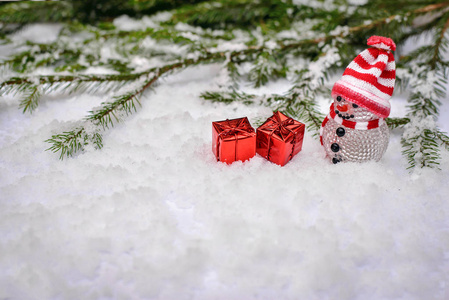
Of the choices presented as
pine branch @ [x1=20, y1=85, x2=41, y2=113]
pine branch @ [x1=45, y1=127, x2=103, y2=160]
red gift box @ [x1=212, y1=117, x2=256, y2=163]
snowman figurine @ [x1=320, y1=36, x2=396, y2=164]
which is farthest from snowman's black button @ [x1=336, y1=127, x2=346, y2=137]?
pine branch @ [x1=20, y1=85, x2=41, y2=113]

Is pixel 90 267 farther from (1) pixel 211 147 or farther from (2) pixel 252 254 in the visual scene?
(1) pixel 211 147

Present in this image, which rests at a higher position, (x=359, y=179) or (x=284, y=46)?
(x=284, y=46)

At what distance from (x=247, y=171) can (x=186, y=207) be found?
196 mm

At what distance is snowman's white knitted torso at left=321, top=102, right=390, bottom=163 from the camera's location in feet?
2.80

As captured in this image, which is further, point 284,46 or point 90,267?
point 284,46

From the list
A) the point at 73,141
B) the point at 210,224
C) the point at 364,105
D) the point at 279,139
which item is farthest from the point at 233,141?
the point at 73,141

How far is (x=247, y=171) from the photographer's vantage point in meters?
0.94

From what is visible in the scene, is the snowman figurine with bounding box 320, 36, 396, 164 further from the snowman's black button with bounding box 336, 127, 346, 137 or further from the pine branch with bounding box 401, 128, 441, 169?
the pine branch with bounding box 401, 128, 441, 169

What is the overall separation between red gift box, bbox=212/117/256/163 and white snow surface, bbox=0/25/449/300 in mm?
34

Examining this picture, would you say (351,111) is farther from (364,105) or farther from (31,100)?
(31,100)

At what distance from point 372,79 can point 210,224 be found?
0.50m

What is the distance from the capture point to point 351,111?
0.84m

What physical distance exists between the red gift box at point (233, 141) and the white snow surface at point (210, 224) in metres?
0.03

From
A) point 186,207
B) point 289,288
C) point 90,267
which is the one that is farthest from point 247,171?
point 90,267
